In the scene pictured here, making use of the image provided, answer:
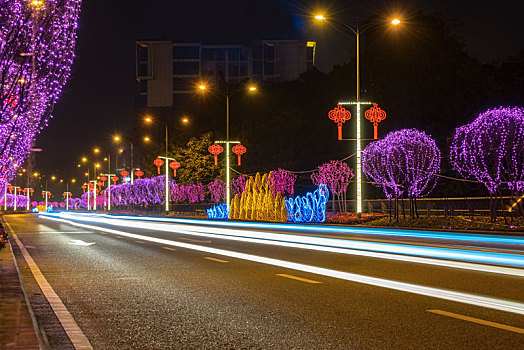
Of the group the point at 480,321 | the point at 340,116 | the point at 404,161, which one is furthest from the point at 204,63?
the point at 480,321

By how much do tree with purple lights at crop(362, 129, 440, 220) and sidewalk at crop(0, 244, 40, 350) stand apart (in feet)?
81.4

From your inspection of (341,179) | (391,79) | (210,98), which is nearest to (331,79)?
(210,98)

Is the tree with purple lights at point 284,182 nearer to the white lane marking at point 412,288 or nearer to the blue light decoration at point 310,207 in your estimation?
the blue light decoration at point 310,207

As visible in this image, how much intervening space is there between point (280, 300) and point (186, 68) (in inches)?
5732

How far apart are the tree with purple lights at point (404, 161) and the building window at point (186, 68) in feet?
394

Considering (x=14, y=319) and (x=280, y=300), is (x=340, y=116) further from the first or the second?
(x=14, y=319)

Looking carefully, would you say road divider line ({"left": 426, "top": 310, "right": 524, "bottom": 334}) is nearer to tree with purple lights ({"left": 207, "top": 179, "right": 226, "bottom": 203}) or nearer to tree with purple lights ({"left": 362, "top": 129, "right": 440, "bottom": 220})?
tree with purple lights ({"left": 362, "top": 129, "right": 440, "bottom": 220})

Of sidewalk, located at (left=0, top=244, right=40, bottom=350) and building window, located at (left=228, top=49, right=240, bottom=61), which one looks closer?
sidewalk, located at (left=0, top=244, right=40, bottom=350)

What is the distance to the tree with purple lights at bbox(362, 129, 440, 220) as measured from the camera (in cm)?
3334

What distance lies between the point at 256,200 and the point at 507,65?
24.9 m

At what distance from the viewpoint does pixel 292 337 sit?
7.02 m

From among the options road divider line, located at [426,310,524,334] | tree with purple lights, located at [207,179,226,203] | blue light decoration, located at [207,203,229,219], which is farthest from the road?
tree with purple lights, located at [207,179,226,203]

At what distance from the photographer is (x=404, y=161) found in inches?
1331

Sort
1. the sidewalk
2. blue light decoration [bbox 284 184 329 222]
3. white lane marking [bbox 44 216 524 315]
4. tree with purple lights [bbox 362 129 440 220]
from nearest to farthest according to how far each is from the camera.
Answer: the sidewalk < white lane marking [bbox 44 216 524 315] < tree with purple lights [bbox 362 129 440 220] < blue light decoration [bbox 284 184 329 222]
